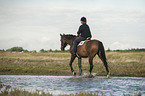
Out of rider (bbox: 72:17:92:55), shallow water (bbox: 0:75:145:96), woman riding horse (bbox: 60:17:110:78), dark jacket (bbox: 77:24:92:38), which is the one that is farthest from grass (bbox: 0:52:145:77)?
shallow water (bbox: 0:75:145:96)

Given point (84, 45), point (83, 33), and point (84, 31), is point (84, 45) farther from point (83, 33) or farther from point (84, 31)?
point (84, 31)

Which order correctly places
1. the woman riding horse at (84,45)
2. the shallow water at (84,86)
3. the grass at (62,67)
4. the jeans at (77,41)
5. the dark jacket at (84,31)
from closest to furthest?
1. the shallow water at (84,86)
2. the woman riding horse at (84,45)
3. the dark jacket at (84,31)
4. the jeans at (77,41)
5. the grass at (62,67)

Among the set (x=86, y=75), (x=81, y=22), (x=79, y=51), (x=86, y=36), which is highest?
(x=81, y=22)

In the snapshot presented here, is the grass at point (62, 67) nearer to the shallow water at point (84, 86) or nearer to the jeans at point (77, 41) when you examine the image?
the jeans at point (77, 41)

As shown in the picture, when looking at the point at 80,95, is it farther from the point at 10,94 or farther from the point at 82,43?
the point at 82,43

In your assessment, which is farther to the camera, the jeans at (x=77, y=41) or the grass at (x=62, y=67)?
the grass at (x=62, y=67)

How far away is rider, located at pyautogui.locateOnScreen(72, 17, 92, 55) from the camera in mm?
15633

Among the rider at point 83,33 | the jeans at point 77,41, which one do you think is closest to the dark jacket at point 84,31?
the rider at point 83,33

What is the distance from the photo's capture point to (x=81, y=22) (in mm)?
15969

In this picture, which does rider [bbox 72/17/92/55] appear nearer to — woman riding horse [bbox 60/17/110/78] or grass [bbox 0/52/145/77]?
woman riding horse [bbox 60/17/110/78]

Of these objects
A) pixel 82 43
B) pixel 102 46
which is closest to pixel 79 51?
pixel 82 43

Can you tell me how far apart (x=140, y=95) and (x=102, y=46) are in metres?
6.55

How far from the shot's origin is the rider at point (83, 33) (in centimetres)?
1563

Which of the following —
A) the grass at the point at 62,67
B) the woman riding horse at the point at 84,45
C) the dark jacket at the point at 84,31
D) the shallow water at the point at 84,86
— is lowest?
the grass at the point at 62,67
